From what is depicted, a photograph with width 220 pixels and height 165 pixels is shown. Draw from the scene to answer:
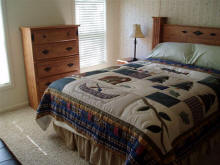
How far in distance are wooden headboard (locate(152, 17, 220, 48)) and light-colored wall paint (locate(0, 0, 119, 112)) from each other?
1.48 metres

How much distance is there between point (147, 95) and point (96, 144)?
2.10ft

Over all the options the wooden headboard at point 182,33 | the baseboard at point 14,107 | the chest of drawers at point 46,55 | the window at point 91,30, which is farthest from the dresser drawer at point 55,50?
the wooden headboard at point 182,33

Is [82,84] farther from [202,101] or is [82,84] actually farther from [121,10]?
[121,10]

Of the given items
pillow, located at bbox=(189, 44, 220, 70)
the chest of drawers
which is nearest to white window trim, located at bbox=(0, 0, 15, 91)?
the chest of drawers

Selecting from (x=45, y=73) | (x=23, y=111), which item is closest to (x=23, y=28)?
(x=45, y=73)

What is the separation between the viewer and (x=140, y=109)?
1.85 m

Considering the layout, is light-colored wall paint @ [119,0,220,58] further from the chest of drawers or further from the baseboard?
the baseboard

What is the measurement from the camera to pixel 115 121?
6.03ft

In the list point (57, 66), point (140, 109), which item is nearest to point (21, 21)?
point (57, 66)

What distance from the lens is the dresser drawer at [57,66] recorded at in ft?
10.8

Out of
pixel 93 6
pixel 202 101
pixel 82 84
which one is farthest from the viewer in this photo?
pixel 93 6

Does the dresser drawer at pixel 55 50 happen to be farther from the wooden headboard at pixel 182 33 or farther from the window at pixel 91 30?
the wooden headboard at pixel 182 33

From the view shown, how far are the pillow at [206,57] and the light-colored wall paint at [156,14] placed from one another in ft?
1.51

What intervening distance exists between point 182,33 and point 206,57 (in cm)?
73
